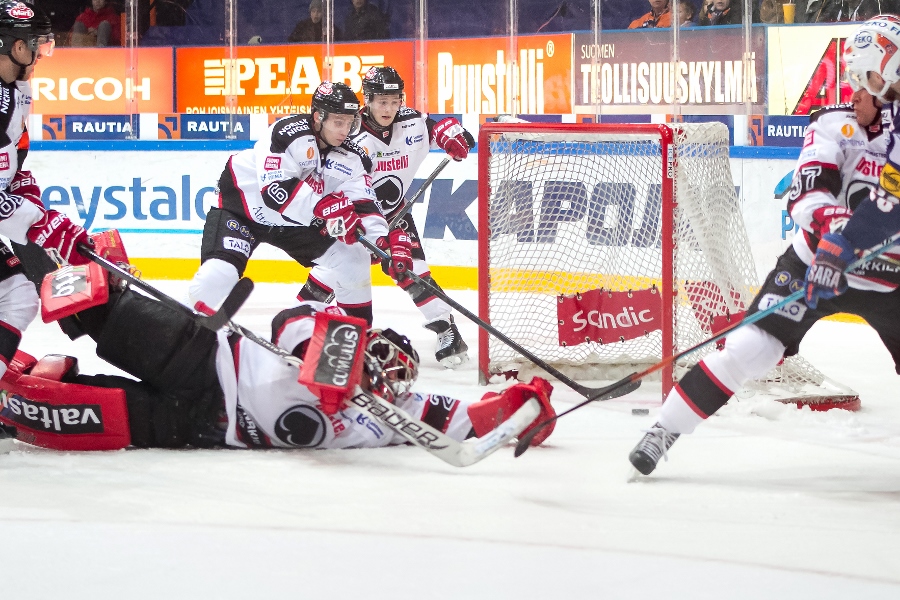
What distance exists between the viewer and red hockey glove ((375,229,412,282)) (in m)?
3.90

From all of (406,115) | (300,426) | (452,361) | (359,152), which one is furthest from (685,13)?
(300,426)

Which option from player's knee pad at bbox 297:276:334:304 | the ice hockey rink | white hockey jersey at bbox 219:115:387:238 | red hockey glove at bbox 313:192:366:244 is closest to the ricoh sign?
player's knee pad at bbox 297:276:334:304

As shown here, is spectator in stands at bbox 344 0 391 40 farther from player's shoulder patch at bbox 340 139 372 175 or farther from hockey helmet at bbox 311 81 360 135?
hockey helmet at bbox 311 81 360 135

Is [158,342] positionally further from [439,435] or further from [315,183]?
[315,183]

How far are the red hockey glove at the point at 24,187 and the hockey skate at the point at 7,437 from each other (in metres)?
0.58

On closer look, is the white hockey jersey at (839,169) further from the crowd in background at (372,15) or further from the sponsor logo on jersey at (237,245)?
the crowd in background at (372,15)

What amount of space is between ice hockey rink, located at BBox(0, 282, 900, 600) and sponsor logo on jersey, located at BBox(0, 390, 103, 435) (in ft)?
0.24

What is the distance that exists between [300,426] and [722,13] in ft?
13.9

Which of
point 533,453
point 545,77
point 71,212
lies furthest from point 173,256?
point 533,453

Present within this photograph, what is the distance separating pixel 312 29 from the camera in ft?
24.0

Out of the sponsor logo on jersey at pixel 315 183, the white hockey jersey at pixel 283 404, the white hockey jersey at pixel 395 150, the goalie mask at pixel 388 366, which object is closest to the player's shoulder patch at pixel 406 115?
the white hockey jersey at pixel 395 150

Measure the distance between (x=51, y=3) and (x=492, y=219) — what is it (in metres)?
4.95

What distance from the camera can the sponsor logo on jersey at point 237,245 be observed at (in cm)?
388

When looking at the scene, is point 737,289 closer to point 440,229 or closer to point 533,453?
point 533,453
